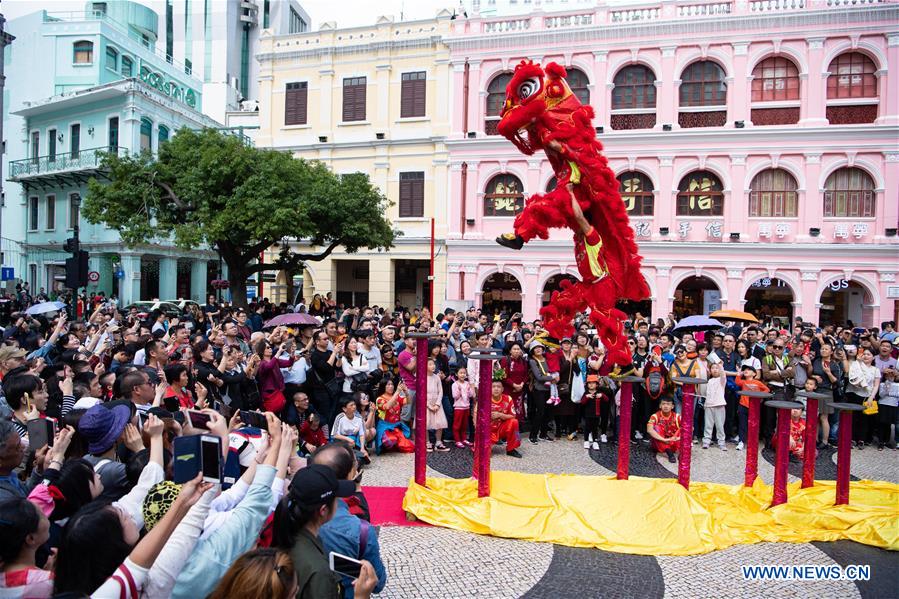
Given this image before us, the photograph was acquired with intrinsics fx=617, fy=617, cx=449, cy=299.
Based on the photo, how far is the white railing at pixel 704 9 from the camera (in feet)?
69.8

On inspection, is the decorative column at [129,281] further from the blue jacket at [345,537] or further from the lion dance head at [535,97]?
the blue jacket at [345,537]

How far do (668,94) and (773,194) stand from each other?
198 inches

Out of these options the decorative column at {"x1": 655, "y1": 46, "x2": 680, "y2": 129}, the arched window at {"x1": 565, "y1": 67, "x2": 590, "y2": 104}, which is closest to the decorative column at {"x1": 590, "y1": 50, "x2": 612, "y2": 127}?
the arched window at {"x1": 565, "y1": 67, "x2": 590, "y2": 104}

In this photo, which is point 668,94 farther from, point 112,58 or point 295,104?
point 112,58

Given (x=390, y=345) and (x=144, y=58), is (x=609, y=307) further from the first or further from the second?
(x=144, y=58)

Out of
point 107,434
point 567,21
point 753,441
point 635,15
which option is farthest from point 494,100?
point 107,434

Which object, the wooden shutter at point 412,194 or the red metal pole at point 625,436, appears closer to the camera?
the red metal pole at point 625,436

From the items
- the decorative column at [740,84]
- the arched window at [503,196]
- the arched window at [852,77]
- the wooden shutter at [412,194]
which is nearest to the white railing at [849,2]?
the arched window at [852,77]

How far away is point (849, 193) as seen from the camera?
20.8 meters

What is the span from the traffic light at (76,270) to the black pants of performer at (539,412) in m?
8.87

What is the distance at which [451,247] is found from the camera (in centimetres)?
2405

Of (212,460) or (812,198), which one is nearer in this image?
(212,460)

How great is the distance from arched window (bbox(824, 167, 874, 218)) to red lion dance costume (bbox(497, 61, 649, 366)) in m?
16.8

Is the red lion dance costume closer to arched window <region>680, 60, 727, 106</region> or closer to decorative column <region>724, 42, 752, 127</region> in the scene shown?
decorative column <region>724, 42, 752, 127</region>
